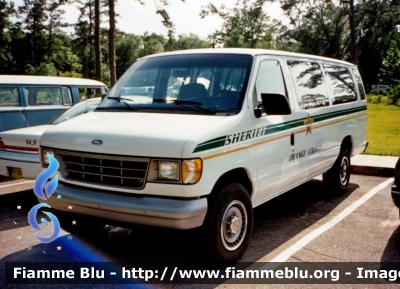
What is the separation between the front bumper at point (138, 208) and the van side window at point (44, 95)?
5.67 m

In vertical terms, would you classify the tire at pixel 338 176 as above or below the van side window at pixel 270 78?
below

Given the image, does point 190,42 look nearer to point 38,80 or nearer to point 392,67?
point 392,67

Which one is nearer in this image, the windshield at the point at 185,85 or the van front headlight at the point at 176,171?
the van front headlight at the point at 176,171

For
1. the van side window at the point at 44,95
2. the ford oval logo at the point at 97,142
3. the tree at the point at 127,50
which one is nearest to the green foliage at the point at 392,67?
the van side window at the point at 44,95

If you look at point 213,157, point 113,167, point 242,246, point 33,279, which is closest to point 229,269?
point 242,246

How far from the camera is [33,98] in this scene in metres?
8.97

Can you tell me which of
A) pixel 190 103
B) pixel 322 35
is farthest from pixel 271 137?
pixel 322 35

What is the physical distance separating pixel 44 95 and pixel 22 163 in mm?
3337

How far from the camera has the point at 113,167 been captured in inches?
147

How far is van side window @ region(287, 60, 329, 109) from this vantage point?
213 inches

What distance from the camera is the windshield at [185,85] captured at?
4.33 meters

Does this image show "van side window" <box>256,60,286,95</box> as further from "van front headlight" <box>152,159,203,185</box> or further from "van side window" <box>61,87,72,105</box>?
"van side window" <box>61,87,72,105</box>

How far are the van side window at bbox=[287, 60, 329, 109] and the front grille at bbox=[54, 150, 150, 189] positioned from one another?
2.56 metres

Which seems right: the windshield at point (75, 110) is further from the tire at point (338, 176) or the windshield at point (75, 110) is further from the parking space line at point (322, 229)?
the parking space line at point (322, 229)
